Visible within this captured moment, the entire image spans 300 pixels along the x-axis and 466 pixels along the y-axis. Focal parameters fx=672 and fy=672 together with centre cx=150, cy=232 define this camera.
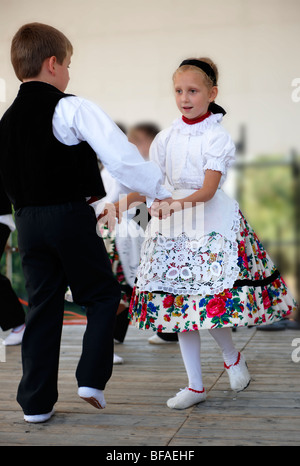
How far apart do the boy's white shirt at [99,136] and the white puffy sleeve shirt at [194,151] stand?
35 centimetres

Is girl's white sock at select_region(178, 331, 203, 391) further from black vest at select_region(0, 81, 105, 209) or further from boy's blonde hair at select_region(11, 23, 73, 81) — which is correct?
boy's blonde hair at select_region(11, 23, 73, 81)

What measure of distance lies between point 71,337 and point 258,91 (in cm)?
201

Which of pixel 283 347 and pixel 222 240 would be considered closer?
pixel 222 240

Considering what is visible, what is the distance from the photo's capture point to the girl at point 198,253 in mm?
2141

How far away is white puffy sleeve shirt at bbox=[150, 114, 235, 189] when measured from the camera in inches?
85.7

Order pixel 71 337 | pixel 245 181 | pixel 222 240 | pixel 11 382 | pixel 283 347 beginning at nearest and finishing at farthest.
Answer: pixel 222 240 < pixel 11 382 < pixel 283 347 < pixel 71 337 < pixel 245 181

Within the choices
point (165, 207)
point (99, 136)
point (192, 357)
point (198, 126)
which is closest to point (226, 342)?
point (192, 357)

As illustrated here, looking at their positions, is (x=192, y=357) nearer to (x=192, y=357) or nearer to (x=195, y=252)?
(x=192, y=357)

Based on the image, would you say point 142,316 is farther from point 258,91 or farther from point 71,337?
point 258,91

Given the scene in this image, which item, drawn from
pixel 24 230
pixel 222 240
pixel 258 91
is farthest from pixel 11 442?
pixel 258 91

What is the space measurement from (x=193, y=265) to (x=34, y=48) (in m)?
0.82

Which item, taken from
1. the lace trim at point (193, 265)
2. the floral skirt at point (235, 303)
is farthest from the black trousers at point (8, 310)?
the lace trim at point (193, 265)

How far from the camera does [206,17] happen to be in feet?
14.8

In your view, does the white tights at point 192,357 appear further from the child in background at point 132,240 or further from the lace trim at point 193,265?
the child in background at point 132,240
